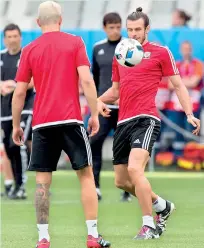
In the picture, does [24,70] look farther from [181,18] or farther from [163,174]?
[181,18]

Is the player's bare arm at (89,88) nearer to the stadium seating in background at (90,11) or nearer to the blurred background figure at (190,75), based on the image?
the blurred background figure at (190,75)

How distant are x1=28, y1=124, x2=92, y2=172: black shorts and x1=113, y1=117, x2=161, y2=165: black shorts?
1.30 metres

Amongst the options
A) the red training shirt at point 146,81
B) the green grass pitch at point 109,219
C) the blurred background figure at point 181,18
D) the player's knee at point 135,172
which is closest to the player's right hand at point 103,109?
the red training shirt at point 146,81

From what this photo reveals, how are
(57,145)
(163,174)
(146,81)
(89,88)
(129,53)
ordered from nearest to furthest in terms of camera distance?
(89,88)
(57,145)
(129,53)
(146,81)
(163,174)

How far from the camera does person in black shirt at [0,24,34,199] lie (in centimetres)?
1534

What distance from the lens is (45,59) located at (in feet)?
31.1

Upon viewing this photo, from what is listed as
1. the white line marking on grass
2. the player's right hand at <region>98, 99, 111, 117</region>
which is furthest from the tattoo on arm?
the white line marking on grass

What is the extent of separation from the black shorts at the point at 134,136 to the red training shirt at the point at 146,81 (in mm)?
70

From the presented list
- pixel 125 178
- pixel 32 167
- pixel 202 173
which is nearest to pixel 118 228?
pixel 125 178

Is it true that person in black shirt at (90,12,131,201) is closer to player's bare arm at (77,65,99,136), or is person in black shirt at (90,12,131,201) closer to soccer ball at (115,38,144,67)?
soccer ball at (115,38,144,67)

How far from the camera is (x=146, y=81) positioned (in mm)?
11117

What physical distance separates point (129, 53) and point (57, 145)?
5.35 feet

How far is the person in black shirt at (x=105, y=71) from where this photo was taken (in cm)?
1484

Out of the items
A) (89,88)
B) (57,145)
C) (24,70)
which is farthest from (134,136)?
(24,70)
